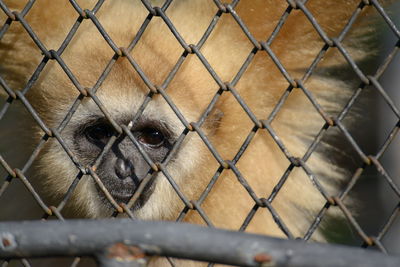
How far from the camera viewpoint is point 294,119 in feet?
10.1

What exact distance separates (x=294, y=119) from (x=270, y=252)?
2.01m

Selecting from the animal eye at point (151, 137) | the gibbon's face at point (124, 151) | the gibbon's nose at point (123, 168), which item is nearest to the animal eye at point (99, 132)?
the gibbon's face at point (124, 151)

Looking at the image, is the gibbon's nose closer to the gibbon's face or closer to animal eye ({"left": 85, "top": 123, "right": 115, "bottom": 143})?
the gibbon's face

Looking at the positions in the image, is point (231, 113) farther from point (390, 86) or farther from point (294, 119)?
point (390, 86)

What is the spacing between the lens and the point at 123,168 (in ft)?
9.34

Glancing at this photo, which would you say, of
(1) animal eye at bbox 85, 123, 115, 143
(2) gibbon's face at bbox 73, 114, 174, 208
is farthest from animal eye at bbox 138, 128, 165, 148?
(1) animal eye at bbox 85, 123, 115, 143

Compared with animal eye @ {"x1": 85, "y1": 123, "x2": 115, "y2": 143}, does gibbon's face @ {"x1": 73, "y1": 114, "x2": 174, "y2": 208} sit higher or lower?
lower

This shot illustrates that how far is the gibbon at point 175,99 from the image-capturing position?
285 centimetres

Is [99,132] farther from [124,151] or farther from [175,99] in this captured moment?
[175,99]

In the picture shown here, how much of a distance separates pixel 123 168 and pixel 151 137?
28cm

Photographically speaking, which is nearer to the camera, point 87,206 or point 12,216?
point 87,206

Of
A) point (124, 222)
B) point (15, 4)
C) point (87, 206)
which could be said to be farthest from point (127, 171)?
point (124, 222)

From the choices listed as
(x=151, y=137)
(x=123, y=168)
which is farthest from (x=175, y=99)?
(x=123, y=168)

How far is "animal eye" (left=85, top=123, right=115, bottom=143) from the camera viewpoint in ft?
10.1
